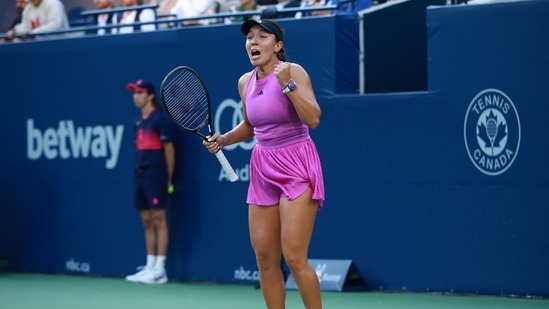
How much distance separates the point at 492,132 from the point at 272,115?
327cm

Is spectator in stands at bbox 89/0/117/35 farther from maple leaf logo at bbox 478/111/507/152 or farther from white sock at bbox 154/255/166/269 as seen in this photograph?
maple leaf logo at bbox 478/111/507/152

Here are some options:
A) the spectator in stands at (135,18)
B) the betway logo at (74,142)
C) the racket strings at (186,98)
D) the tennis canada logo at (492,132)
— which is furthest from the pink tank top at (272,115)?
the spectator in stands at (135,18)

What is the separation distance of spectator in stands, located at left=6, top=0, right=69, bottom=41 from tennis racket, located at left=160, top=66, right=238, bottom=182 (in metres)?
6.10

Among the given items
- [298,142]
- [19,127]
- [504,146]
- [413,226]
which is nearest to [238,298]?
[413,226]

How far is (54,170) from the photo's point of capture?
1355cm

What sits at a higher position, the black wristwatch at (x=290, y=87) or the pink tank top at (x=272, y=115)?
the black wristwatch at (x=290, y=87)

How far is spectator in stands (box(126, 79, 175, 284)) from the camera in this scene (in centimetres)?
1220

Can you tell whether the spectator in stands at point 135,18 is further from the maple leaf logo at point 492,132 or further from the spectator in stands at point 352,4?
the maple leaf logo at point 492,132

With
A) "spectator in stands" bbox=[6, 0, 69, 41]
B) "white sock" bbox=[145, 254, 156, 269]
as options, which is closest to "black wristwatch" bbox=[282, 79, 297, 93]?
"white sock" bbox=[145, 254, 156, 269]

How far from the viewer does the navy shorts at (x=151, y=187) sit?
12.2m

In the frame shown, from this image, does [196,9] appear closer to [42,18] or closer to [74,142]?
[74,142]

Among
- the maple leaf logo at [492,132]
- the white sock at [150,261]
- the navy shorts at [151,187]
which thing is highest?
the maple leaf logo at [492,132]

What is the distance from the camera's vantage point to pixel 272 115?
24.5 feet

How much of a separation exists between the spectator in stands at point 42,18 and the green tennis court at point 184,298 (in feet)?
10.7
